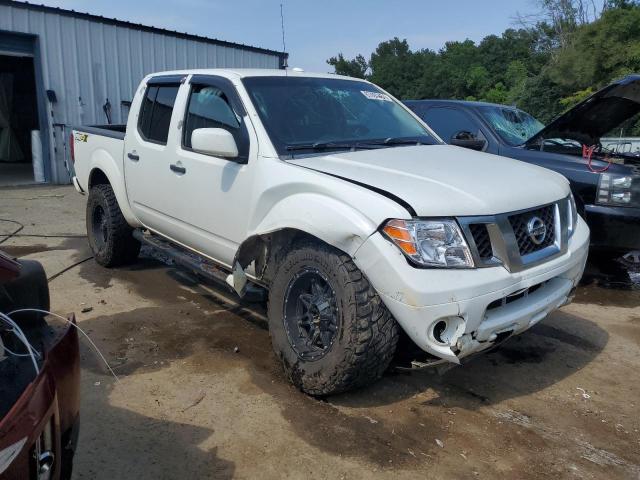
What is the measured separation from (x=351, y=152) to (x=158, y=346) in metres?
1.98

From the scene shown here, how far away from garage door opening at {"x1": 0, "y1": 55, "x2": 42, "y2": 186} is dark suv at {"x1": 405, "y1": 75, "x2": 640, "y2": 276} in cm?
1513

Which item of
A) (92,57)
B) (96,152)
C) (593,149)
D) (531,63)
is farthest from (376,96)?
(531,63)

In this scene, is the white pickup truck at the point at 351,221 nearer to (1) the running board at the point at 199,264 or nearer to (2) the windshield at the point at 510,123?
(1) the running board at the point at 199,264

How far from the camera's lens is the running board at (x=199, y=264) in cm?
377

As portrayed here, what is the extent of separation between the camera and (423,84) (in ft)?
177

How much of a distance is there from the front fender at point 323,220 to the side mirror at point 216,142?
48cm

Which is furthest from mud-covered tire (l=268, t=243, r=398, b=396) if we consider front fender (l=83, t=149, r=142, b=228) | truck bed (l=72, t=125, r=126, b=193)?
truck bed (l=72, t=125, r=126, b=193)

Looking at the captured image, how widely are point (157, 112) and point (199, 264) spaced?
1.48 meters

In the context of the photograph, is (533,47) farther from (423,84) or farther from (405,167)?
(405,167)

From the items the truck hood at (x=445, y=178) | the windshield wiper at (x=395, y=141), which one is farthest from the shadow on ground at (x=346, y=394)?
the windshield wiper at (x=395, y=141)

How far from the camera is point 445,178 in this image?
3100 millimetres

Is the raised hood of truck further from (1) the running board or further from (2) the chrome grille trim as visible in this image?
(1) the running board

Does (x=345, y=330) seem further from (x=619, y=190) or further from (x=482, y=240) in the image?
(x=619, y=190)

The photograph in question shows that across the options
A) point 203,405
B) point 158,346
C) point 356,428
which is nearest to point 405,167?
point 356,428
